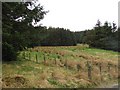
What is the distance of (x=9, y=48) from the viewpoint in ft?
67.5

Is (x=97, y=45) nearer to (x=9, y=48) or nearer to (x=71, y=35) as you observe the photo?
(x=71, y=35)

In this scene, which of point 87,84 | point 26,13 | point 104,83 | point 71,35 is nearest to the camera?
point 87,84

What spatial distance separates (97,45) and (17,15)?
4776 cm

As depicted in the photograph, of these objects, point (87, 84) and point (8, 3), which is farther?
point (8, 3)

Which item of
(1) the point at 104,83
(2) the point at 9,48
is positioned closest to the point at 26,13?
(2) the point at 9,48

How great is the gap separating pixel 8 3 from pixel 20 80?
6.47 m

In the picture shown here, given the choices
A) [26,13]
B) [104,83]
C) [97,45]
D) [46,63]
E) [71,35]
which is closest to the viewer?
[104,83]

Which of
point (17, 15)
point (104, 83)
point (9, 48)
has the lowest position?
point (104, 83)

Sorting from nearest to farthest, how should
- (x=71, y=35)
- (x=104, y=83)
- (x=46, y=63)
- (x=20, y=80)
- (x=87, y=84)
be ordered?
1. (x=20, y=80)
2. (x=87, y=84)
3. (x=104, y=83)
4. (x=46, y=63)
5. (x=71, y=35)

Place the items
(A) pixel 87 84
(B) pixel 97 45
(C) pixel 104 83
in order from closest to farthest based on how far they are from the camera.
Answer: (A) pixel 87 84 < (C) pixel 104 83 < (B) pixel 97 45

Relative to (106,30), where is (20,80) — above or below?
below

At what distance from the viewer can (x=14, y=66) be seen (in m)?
20.7

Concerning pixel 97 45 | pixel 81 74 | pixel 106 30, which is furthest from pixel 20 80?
pixel 106 30

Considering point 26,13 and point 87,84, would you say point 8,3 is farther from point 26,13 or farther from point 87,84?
point 87,84
